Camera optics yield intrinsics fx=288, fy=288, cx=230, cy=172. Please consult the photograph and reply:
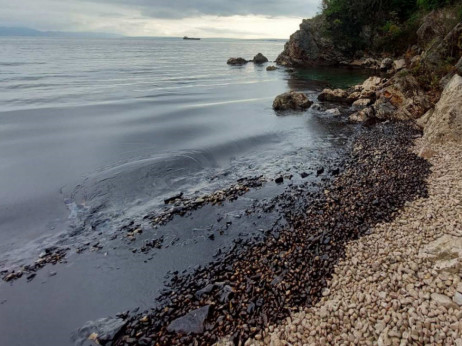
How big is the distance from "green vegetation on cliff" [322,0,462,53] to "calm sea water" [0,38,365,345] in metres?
38.0

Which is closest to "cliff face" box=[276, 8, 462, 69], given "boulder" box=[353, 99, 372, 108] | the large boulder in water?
the large boulder in water

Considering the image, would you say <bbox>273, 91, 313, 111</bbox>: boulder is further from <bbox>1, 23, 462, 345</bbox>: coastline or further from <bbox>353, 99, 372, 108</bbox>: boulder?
<bbox>1, 23, 462, 345</bbox>: coastline

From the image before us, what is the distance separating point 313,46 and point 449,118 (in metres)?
65.6

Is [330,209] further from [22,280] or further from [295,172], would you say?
[22,280]

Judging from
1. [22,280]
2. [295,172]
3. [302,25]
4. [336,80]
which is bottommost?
[22,280]

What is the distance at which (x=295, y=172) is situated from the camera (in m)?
15.3

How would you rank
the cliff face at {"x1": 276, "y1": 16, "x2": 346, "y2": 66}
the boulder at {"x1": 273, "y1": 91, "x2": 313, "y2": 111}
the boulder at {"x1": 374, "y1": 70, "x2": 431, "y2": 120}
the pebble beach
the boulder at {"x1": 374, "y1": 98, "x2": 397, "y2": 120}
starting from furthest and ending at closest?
the cliff face at {"x1": 276, "y1": 16, "x2": 346, "y2": 66}, the boulder at {"x1": 273, "y1": 91, "x2": 313, "y2": 111}, the boulder at {"x1": 374, "y1": 98, "x2": 397, "y2": 120}, the boulder at {"x1": 374, "y1": 70, "x2": 431, "y2": 120}, the pebble beach

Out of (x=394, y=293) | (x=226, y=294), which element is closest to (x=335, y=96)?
(x=394, y=293)

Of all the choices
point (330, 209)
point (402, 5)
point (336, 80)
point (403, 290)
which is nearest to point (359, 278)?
point (403, 290)

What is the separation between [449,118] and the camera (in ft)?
51.4

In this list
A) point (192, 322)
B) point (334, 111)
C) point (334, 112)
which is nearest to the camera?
point (192, 322)

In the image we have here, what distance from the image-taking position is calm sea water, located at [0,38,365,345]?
8219 millimetres

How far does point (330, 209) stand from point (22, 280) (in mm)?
10510

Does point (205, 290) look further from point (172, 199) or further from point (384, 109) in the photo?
point (384, 109)
